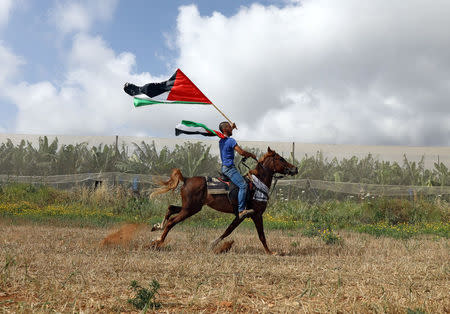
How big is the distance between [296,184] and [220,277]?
40.6ft

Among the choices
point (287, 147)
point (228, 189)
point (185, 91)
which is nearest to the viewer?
point (228, 189)

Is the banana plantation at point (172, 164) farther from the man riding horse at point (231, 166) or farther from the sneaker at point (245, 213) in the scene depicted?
the sneaker at point (245, 213)

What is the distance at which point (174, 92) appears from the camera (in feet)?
31.1

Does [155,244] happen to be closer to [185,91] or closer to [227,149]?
[227,149]

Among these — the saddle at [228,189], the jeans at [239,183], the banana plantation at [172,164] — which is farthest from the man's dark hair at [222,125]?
the banana plantation at [172,164]

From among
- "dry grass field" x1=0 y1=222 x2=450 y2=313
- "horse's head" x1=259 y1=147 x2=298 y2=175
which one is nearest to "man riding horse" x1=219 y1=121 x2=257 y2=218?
"horse's head" x1=259 y1=147 x2=298 y2=175

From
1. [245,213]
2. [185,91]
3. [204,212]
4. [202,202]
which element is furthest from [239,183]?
[204,212]

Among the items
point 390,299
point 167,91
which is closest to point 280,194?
point 167,91

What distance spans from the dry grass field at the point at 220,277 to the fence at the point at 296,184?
810 centimetres

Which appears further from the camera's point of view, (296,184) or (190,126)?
(296,184)

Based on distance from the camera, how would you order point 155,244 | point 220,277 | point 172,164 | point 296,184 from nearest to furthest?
point 220,277 < point 155,244 < point 296,184 < point 172,164

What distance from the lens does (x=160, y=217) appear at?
45.1 ft

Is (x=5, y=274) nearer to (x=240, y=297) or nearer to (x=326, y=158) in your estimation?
(x=240, y=297)

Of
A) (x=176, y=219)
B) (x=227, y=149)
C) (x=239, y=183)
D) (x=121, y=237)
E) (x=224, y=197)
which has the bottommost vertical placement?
(x=121, y=237)
